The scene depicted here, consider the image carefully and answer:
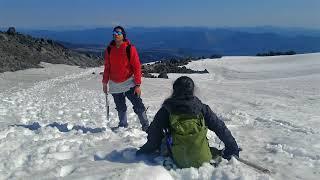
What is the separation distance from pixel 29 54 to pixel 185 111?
39.3m

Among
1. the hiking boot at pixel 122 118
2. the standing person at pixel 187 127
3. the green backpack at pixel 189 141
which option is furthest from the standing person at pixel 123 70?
the green backpack at pixel 189 141

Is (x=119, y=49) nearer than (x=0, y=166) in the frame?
No

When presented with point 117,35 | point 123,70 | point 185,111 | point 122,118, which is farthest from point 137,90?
point 185,111

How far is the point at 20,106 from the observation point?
640 inches

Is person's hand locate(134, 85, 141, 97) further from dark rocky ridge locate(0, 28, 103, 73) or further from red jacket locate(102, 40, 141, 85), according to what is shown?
dark rocky ridge locate(0, 28, 103, 73)

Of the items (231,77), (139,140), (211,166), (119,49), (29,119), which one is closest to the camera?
(211,166)

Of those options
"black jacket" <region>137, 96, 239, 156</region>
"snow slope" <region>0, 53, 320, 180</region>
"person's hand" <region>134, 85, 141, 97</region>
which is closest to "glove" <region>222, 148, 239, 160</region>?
"black jacket" <region>137, 96, 239, 156</region>

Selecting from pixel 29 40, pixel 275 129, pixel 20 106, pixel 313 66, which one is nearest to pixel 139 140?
pixel 275 129

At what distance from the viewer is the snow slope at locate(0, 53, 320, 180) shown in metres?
7.27

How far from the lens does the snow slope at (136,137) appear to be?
7.27 meters

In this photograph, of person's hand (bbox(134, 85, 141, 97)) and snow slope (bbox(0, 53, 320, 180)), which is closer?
snow slope (bbox(0, 53, 320, 180))

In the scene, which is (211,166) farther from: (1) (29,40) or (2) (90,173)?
(1) (29,40)

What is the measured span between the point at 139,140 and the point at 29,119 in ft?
16.9

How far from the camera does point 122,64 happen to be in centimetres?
1018
